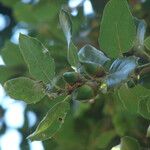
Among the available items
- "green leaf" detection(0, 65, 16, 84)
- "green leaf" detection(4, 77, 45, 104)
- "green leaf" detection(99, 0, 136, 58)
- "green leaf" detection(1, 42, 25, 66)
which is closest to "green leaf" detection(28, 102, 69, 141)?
"green leaf" detection(4, 77, 45, 104)

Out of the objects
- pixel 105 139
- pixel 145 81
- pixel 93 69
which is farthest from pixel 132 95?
pixel 105 139

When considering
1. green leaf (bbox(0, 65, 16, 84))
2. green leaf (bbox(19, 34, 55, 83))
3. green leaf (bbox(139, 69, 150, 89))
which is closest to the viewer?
green leaf (bbox(19, 34, 55, 83))

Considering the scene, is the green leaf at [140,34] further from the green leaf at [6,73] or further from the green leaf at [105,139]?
the green leaf at [105,139]

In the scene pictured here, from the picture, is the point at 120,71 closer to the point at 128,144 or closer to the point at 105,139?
the point at 128,144

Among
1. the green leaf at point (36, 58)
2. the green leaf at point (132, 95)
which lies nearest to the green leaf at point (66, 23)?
the green leaf at point (36, 58)

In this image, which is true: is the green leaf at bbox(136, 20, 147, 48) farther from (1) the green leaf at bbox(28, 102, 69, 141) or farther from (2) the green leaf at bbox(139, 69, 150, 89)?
(1) the green leaf at bbox(28, 102, 69, 141)

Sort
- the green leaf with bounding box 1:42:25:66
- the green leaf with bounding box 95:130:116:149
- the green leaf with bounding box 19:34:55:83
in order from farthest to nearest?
the green leaf with bounding box 95:130:116:149, the green leaf with bounding box 1:42:25:66, the green leaf with bounding box 19:34:55:83

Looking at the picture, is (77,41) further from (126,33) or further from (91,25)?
(126,33)
